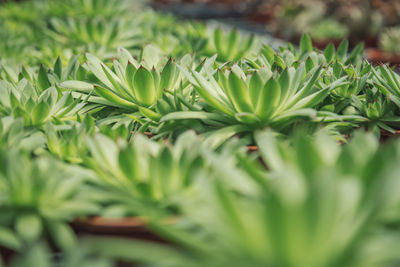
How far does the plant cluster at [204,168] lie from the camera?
657mm

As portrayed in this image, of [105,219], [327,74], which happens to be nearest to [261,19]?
[327,74]

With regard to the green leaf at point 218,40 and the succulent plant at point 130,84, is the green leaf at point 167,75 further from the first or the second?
the green leaf at point 218,40

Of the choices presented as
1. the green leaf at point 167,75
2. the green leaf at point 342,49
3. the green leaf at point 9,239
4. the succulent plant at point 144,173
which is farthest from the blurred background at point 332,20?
the green leaf at point 9,239

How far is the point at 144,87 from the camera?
1.27m

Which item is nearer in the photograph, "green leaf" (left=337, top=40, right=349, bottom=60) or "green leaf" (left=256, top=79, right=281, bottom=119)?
"green leaf" (left=256, top=79, right=281, bottom=119)

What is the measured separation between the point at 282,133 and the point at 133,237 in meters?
0.49

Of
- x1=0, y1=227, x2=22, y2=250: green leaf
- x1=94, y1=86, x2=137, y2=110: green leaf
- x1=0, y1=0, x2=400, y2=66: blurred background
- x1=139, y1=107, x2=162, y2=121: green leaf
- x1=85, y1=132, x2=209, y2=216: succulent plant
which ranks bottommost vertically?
x1=0, y1=227, x2=22, y2=250: green leaf

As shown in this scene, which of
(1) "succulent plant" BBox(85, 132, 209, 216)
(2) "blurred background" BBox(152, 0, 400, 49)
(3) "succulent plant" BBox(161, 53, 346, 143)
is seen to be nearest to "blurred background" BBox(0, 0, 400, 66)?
(2) "blurred background" BBox(152, 0, 400, 49)

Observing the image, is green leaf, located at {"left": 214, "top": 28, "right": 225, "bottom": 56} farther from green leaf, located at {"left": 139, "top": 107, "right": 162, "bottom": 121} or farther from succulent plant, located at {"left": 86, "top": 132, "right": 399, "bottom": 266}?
succulent plant, located at {"left": 86, "top": 132, "right": 399, "bottom": 266}

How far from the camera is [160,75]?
4.31ft

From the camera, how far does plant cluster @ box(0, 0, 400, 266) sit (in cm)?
66

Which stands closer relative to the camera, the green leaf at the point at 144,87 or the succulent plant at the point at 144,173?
the succulent plant at the point at 144,173

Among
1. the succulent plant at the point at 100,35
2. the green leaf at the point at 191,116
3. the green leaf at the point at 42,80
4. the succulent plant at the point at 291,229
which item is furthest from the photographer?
the succulent plant at the point at 100,35

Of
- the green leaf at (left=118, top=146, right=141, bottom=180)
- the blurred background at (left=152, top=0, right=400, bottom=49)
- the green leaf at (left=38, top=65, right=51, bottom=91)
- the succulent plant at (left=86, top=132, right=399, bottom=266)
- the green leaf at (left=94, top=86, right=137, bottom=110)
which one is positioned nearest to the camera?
the succulent plant at (left=86, top=132, right=399, bottom=266)
